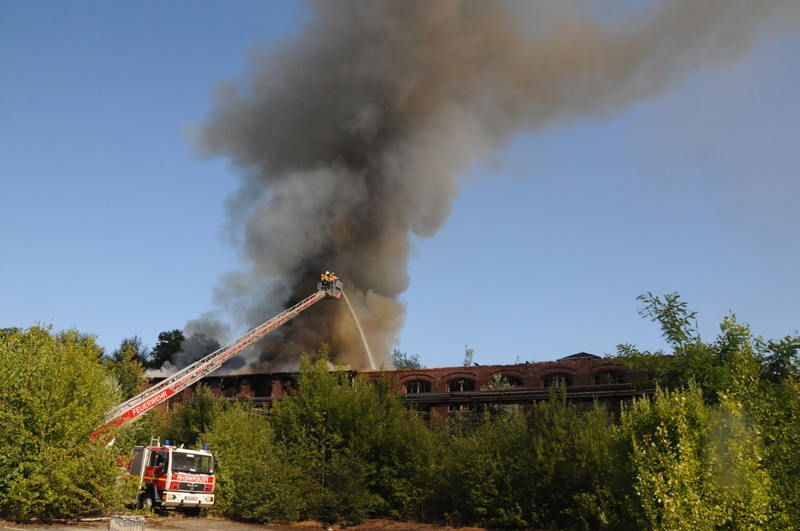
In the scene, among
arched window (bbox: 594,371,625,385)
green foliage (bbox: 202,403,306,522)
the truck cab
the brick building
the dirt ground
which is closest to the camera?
the dirt ground

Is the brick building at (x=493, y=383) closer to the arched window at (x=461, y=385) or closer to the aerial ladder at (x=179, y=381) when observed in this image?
the arched window at (x=461, y=385)

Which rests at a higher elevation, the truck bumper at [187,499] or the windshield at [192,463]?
the windshield at [192,463]

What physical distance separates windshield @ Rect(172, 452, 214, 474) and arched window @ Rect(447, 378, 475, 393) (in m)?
23.0

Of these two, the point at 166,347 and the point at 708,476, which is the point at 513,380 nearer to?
the point at 708,476

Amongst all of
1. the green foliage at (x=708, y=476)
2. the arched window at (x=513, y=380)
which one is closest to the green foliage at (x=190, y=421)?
the arched window at (x=513, y=380)

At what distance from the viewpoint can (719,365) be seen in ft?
59.3

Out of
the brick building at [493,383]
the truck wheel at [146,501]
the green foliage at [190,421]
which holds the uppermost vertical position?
the brick building at [493,383]

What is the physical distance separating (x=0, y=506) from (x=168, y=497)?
4.96 m

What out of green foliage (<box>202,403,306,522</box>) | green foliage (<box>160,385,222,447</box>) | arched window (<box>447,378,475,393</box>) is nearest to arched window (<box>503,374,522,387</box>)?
arched window (<box>447,378,475,393</box>)

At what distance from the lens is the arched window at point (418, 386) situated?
1663 inches

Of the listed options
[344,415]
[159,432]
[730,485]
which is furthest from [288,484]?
[730,485]

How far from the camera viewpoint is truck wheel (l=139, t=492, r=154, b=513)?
1970 centimetres

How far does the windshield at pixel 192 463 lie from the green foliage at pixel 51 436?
2.72 metres

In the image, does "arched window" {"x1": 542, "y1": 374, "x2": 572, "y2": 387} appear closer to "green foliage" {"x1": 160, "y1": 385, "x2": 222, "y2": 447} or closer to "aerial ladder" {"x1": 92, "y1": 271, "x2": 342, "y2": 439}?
"aerial ladder" {"x1": 92, "y1": 271, "x2": 342, "y2": 439}
